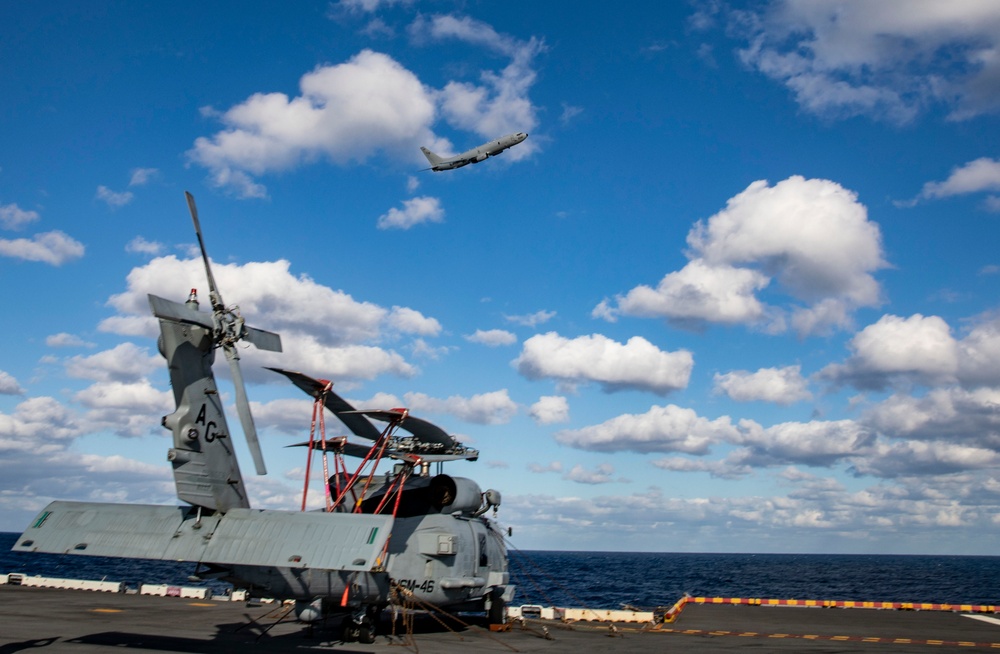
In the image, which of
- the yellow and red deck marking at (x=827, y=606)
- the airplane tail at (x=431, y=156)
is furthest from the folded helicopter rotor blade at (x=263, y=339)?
the airplane tail at (x=431, y=156)

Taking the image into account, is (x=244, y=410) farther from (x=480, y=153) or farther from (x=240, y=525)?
(x=480, y=153)

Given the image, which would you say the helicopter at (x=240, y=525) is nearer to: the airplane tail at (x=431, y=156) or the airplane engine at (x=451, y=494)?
the airplane engine at (x=451, y=494)

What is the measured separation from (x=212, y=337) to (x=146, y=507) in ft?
16.4

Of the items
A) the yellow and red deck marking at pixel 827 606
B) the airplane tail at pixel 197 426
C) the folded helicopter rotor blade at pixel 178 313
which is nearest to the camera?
the folded helicopter rotor blade at pixel 178 313

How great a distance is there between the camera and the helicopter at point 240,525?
733 inches

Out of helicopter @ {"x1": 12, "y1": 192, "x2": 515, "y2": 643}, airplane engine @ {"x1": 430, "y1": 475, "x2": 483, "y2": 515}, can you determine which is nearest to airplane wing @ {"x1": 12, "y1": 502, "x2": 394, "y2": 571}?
helicopter @ {"x1": 12, "y1": 192, "x2": 515, "y2": 643}

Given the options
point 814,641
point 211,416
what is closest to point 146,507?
point 211,416

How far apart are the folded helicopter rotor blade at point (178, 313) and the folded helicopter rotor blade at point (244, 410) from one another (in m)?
0.91

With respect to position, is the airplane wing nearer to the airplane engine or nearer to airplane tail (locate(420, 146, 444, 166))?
the airplane engine

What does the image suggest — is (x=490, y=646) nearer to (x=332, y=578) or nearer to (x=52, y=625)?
(x=332, y=578)

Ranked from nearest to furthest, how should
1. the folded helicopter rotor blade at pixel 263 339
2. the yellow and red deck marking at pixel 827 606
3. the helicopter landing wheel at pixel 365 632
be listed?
1. the folded helicopter rotor blade at pixel 263 339
2. the helicopter landing wheel at pixel 365 632
3. the yellow and red deck marking at pixel 827 606

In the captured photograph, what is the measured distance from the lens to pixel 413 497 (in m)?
26.1

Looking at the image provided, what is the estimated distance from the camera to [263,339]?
2167cm

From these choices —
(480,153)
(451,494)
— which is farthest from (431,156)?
(451,494)
